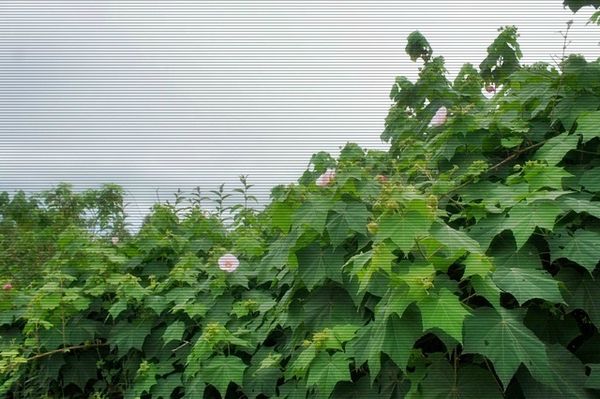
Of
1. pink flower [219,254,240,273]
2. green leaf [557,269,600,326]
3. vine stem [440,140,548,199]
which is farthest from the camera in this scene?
pink flower [219,254,240,273]

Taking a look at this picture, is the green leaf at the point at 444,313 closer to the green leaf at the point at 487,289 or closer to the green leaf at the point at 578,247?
the green leaf at the point at 487,289

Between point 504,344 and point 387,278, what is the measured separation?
1.14 feet

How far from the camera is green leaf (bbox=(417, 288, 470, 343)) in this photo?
1.29m

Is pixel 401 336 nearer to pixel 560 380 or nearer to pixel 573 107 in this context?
pixel 560 380

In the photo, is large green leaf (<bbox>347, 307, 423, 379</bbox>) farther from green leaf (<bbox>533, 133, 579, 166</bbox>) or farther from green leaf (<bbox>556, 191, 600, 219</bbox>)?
green leaf (<bbox>533, 133, 579, 166</bbox>)

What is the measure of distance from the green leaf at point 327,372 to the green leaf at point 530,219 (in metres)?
0.59

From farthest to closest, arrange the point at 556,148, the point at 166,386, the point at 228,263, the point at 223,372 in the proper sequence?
the point at 228,263 → the point at 166,386 → the point at 223,372 → the point at 556,148

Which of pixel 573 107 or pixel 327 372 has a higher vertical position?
pixel 573 107

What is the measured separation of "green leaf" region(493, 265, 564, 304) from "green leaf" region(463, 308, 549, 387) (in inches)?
2.6

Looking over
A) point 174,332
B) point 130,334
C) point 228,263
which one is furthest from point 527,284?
point 130,334

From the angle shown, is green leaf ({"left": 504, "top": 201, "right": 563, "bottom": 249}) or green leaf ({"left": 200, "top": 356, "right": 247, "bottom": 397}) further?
green leaf ({"left": 200, "top": 356, "right": 247, "bottom": 397})

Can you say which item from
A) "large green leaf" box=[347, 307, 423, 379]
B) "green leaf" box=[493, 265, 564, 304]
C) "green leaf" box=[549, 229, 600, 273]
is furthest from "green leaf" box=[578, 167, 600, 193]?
"large green leaf" box=[347, 307, 423, 379]

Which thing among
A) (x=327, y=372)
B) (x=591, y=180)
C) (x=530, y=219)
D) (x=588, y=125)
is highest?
(x=588, y=125)

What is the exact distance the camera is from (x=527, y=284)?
4.62 ft
